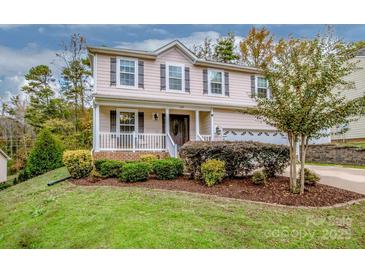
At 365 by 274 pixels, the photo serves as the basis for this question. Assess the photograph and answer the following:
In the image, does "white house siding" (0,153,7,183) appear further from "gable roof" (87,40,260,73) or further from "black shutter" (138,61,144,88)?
"black shutter" (138,61,144,88)

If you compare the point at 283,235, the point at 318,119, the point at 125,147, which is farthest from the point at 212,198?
the point at 125,147

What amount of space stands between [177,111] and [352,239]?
31.2 ft

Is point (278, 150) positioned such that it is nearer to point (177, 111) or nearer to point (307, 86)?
point (307, 86)

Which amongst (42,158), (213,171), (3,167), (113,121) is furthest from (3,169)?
(213,171)

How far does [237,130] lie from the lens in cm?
1275

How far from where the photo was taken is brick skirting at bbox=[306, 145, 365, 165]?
11602 mm

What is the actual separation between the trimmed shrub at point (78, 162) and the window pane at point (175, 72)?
19.9 ft

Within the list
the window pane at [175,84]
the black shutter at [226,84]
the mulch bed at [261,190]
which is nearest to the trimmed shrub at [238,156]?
the mulch bed at [261,190]

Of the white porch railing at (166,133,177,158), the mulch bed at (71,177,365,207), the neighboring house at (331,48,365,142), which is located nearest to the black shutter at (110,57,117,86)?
the white porch railing at (166,133,177,158)

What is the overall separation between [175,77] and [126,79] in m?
2.35

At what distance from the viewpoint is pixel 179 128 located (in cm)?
1307

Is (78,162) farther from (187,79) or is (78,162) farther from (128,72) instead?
(187,79)

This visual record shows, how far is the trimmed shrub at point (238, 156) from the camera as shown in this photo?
716cm

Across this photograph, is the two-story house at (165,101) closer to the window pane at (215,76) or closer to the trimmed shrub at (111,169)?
the window pane at (215,76)
